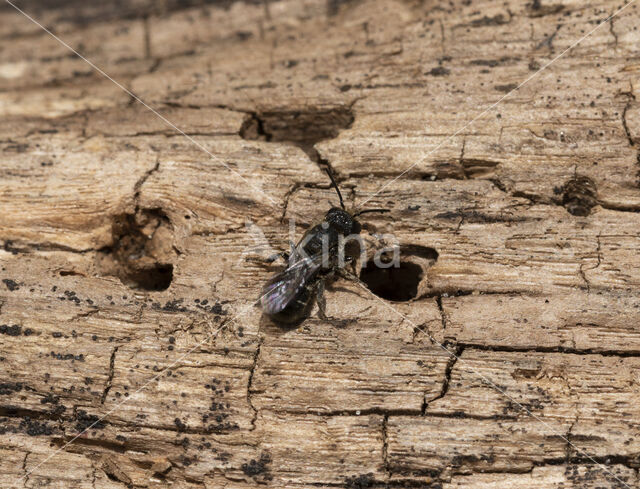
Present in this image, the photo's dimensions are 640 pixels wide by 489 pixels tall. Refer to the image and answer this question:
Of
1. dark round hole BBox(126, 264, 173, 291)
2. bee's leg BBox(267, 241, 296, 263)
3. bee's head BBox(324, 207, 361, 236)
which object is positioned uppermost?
bee's head BBox(324, 207, 361, 236)

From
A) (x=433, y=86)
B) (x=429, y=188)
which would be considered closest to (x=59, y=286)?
(x=429, y=188)

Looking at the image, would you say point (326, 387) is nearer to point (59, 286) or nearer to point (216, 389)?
point (216, 389)

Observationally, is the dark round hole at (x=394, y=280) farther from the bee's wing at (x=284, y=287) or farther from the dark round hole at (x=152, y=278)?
the dark round hole at (x=152, y=278)

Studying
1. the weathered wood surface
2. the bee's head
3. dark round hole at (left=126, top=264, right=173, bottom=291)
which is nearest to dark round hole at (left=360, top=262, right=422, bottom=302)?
the weathered wood surface

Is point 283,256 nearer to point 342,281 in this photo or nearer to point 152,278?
point 342,281

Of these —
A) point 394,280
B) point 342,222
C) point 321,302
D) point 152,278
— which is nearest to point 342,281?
point 321,302

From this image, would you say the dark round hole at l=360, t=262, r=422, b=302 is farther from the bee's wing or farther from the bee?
the bee's wing
